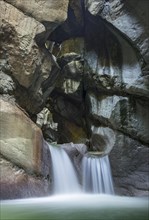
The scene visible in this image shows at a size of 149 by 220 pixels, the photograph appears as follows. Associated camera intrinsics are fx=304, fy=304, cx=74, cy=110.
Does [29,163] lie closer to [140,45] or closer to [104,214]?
[104,214]

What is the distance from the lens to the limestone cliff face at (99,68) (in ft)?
32.8

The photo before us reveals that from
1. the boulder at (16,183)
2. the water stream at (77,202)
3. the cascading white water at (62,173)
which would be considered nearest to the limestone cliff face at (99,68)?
the boulder at (16,183)

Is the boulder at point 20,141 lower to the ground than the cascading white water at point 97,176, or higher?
higher

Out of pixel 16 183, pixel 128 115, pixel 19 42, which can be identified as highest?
pixel 19 42

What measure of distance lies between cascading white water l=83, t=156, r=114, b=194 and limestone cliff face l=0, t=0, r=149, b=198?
1.42 ft

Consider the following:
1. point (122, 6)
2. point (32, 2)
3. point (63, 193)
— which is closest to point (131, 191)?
point (63, 193)

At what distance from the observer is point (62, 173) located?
1039 centimetres

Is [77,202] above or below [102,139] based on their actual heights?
below

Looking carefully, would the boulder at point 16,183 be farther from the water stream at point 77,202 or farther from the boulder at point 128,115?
the boulder at point 128,115

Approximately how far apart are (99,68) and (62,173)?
4.99m

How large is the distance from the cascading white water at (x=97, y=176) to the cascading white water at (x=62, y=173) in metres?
0.50

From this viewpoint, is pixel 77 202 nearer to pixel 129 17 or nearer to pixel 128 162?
pixel 128 162

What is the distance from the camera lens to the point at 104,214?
6184mm

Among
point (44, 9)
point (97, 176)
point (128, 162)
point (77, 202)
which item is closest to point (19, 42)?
point (44, 9)
